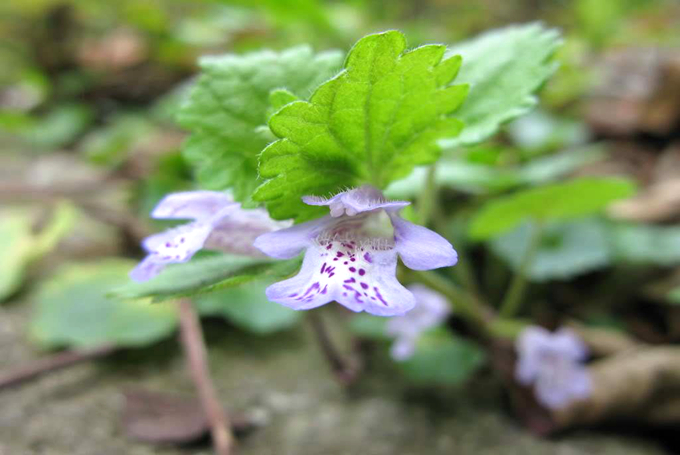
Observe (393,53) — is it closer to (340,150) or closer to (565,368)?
(340,150)

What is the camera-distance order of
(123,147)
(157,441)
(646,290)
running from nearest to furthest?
(157,441)
(646,290)
(123,147)

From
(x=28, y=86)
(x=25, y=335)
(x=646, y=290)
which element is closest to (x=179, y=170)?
(x=25, y=335)

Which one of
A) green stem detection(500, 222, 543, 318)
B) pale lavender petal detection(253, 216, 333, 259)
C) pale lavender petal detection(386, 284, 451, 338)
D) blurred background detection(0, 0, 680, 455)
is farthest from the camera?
green stem detection(500, 222, 543, 318)

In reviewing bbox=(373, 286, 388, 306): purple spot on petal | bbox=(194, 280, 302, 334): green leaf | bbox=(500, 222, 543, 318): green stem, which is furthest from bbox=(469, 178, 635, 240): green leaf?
bbox=(373, 286, 388, 306): purple spot on petal

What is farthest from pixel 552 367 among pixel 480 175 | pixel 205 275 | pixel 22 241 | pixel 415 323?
pixel 22 241

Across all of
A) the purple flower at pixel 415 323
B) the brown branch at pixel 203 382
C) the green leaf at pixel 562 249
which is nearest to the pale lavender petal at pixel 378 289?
the brown branch at pixel 203 382

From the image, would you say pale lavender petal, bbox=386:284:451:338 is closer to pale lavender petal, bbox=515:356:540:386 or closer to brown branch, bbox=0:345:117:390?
pale lavender petal, bbox=515:356:540:386

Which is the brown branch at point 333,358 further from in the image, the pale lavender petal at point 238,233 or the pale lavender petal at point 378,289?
the pale lavender petal at point 378,289
